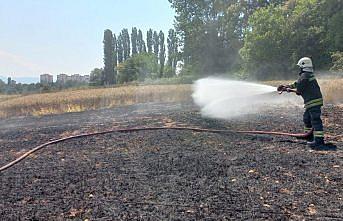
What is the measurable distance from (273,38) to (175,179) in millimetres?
27353

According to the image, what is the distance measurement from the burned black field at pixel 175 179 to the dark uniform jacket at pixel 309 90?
2.60ft

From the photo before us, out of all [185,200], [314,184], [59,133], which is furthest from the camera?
[59,133]

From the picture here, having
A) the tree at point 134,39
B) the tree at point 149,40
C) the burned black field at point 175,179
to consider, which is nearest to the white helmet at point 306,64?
the burned black field at point 175,179

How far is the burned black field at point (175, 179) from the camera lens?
11.8 feet

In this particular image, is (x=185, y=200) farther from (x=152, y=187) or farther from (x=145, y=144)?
(x=145, y=144)

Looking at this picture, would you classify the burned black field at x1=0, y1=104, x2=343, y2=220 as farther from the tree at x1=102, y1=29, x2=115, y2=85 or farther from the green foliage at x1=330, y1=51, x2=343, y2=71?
the tree at x1=102, y1=29, x2=115, y2=85

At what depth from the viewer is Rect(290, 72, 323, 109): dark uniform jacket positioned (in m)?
6.00

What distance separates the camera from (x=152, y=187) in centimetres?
432

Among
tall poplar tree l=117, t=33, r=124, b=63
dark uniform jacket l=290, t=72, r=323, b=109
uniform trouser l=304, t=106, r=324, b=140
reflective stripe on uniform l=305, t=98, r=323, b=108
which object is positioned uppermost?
tall poplar tree l=117, t=33, r=124, b=63

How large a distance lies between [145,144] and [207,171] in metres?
2.15

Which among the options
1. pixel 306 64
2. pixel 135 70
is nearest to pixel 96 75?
pixel 135 70

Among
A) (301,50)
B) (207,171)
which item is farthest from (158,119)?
(301,50)

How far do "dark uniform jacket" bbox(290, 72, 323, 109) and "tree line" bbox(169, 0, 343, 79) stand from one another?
19327 millimetres

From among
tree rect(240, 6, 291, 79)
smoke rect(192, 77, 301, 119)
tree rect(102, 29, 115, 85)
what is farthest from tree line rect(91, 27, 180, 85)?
smoke rect(192, 77, 301, 119)
